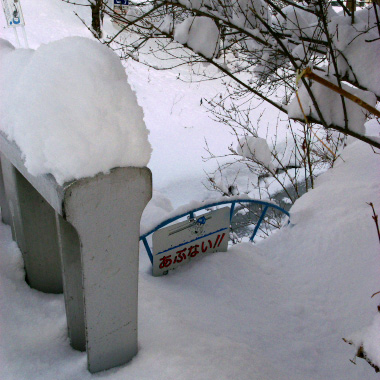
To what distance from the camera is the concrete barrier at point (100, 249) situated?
1441 mm

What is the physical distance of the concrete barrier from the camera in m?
1.44

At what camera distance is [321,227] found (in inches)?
143

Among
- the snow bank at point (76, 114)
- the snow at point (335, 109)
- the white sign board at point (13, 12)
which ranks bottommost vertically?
the snow at point (335, 109)

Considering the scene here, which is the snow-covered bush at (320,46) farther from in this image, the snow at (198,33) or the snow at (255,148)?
the snow at (255,148)

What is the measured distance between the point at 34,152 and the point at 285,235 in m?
2.90

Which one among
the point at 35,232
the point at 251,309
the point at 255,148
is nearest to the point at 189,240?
the point at 251,309

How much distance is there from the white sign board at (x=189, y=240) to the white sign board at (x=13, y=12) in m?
6.97

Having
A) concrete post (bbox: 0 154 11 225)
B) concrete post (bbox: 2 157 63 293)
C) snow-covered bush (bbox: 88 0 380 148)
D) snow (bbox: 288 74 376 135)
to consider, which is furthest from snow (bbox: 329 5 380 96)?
concrete post (bbox: 0 154 11 225)

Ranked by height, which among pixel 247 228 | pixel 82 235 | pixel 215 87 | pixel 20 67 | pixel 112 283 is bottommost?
pixel 247 228

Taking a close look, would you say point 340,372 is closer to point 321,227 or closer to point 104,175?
point 321,227

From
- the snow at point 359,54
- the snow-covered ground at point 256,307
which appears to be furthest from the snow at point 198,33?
the snow-covered ground at point 256,307

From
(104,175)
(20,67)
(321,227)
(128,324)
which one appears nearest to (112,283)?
(128,324)

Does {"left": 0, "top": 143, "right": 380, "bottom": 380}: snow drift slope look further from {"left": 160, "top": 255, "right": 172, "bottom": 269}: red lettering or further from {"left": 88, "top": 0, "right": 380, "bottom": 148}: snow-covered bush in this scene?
{"left": 88, "top": 0, "right": 380, "bottom": 148}: snow-covered bush

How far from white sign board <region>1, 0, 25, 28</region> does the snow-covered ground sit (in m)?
5.81
